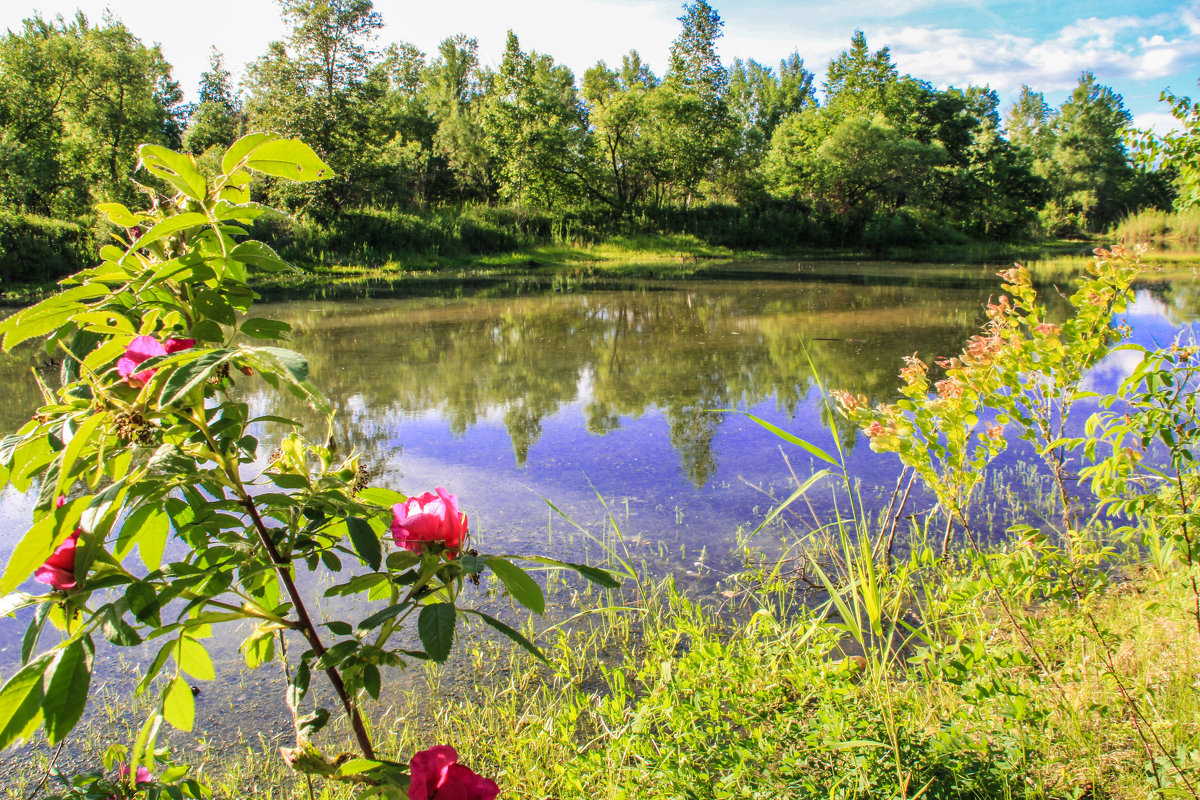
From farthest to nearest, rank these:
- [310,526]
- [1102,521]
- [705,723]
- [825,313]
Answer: [825,313]
[1102,521]
[705,723]
[310,526]

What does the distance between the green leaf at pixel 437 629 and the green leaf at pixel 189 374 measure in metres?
0.38

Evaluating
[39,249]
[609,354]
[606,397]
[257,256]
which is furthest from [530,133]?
[257,256]

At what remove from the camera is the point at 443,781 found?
0.92 metres

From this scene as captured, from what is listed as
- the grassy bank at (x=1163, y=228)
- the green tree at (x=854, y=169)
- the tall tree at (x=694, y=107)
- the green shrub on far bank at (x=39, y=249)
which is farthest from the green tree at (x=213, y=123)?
the grassy bank at (x=1163, y=228)

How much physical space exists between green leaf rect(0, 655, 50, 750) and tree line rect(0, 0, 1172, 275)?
1836 cm

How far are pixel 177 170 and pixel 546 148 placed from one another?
82.6ft

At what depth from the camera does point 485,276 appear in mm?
17719

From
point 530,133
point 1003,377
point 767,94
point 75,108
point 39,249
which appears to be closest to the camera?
point 1003,377

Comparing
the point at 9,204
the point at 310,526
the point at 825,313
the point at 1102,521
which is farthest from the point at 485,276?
the point at 310,526

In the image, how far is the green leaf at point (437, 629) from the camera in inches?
33.6

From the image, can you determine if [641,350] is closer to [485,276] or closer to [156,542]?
[156,542]

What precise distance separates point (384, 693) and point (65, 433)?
6.05 feet

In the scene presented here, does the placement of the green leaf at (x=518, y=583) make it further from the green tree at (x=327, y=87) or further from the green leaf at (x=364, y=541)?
the green tree at (x=327, y=87)

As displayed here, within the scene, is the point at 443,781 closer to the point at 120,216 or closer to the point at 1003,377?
the point at 120,216
